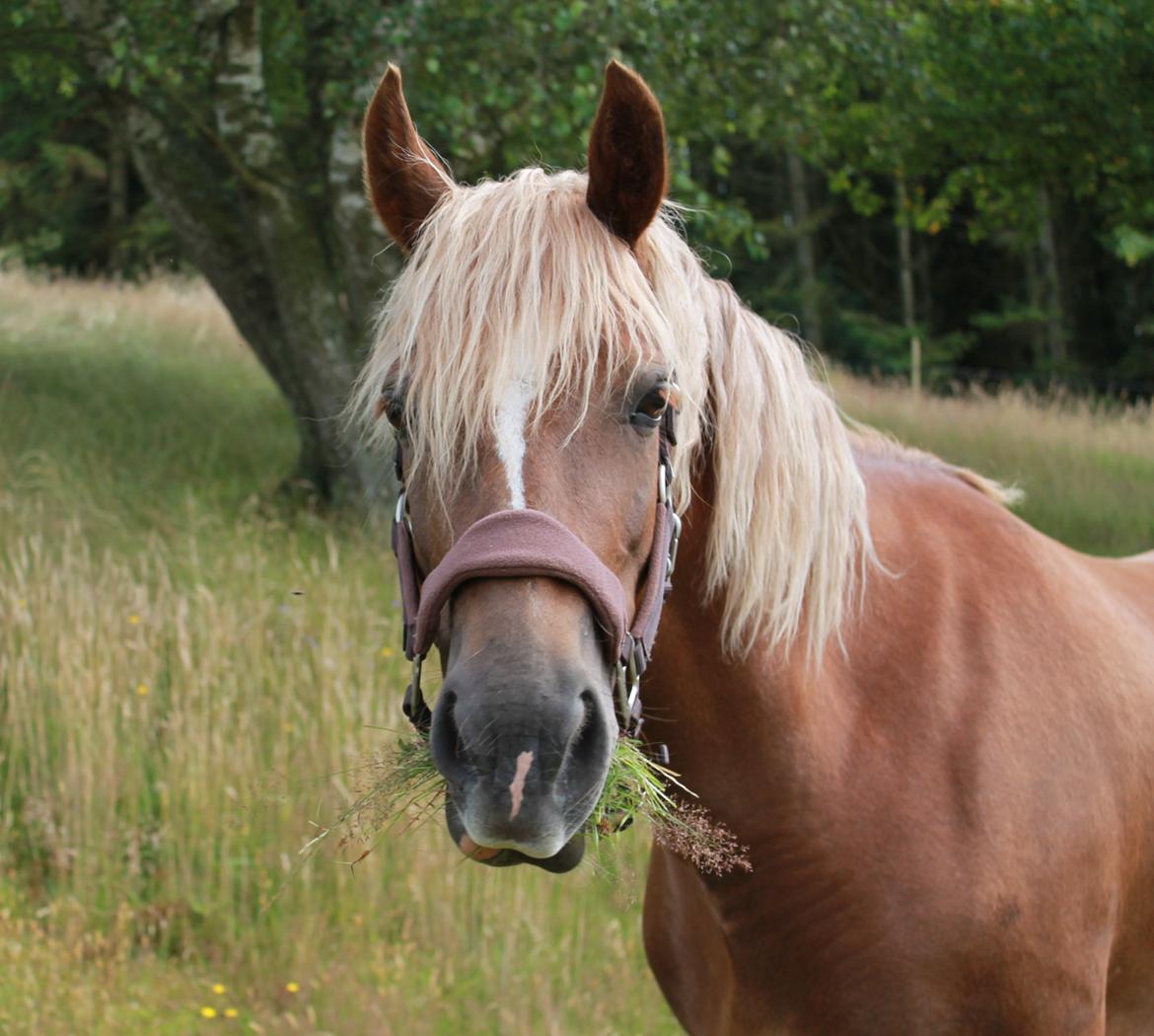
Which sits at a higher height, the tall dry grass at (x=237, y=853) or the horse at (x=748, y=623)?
the horse at (x=748, y=623)

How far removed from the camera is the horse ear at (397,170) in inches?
80.7

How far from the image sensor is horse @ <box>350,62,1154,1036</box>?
166cm

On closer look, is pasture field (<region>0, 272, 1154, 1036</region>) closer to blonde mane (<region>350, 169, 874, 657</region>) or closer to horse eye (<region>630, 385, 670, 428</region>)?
blonde mane (<region>350, 169, 874, 657</region>)

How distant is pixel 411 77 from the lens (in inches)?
274

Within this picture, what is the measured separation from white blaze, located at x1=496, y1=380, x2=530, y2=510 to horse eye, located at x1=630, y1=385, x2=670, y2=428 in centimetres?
17

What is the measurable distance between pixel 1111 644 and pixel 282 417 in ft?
27.7

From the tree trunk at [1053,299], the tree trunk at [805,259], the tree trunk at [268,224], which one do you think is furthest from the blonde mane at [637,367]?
the tree trunk at [805,259]

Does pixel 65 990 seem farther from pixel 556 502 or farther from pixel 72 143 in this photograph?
pixel 72 143

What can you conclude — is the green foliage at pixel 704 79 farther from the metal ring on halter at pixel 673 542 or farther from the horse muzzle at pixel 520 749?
the horse muzzle at pixel 520 749

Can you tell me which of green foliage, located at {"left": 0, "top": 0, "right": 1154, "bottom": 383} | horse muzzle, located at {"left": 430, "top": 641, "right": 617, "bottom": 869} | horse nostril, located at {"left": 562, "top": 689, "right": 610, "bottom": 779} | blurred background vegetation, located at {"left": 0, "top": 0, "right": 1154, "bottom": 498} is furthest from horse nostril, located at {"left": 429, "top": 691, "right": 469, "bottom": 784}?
blurred background vegetation, located at {"left": 0, "top": 0, "right": 1154, "bottom": 498}

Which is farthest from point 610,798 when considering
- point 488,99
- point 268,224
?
point 268,224

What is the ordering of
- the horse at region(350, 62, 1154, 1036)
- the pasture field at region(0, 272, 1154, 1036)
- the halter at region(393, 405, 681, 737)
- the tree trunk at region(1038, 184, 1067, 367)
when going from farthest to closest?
1. the tree trunk at region(1038, 184, 1067, 367)
2. the pasture field at region(0, 272, 1154, 1036)
3. the horse at region(350, 62, 1154, 1036)
4. the halter at region(393, 405, 681, 737)

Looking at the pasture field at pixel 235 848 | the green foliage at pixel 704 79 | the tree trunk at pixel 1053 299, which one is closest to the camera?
the pasture field at pixel 235 848

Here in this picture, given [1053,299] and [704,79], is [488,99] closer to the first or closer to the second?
[704,79]
